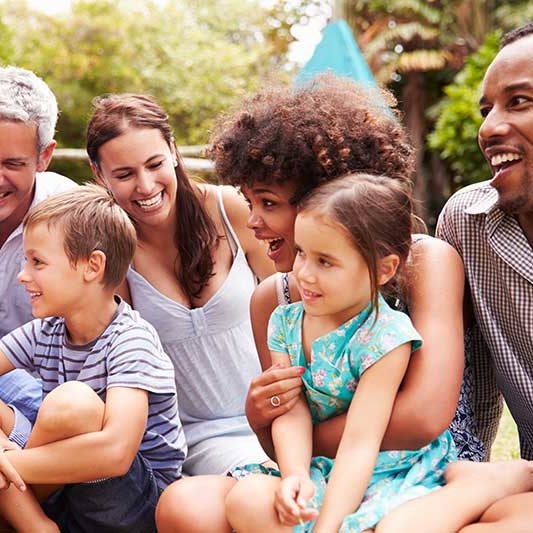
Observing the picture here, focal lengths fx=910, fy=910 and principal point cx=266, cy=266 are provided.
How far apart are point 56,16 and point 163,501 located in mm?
19610

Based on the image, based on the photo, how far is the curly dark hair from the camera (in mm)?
2576

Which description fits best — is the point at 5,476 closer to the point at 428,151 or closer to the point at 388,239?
the point at 388,239

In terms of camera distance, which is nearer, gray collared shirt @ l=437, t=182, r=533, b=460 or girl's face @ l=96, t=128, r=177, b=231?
gray collared shirt @ l=437, t=182, r=533, b=460

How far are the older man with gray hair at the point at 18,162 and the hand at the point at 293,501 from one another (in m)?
1.42

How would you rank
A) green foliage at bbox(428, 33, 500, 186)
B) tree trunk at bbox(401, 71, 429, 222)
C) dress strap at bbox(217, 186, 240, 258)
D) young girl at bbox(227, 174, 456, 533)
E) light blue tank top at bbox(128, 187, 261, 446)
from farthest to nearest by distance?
tree trunk at bbox(401, 71, 429, 222)
green foliage at bbox(428, 33, 500, 186)
dress strap at bbox(217, 186, 240, 258)
light blue tank top at bbox(128, 187, 261, 446)
young girl at bbox(227, 174, 456, 533)

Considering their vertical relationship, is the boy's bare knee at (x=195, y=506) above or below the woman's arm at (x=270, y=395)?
below

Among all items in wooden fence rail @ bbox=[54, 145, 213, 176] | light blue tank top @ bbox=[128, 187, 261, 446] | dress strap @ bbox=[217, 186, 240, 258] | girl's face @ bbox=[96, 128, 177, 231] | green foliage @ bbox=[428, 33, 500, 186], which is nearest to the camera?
girl's face @ bbox=[96, 128, 177, 231]

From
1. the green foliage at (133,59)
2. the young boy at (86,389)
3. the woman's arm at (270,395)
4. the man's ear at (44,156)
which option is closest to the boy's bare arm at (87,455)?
the young boy at (86,389)

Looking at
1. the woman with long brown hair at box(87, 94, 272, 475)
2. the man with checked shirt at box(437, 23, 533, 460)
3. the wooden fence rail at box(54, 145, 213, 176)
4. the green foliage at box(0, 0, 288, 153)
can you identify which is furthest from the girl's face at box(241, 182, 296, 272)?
the green foliage at box(0, 0, 288, 153)

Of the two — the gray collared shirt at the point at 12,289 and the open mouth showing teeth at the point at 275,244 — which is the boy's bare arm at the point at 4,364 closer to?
the gray collared shirt at the point at 12,289

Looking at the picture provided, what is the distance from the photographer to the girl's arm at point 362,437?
221 centimetres

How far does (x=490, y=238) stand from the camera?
2.78 metres

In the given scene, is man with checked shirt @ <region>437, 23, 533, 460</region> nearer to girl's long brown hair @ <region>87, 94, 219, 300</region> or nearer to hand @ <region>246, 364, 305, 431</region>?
hand @ <region>246, 364, 305, 431</region>

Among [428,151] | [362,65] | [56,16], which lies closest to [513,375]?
[362,65]
